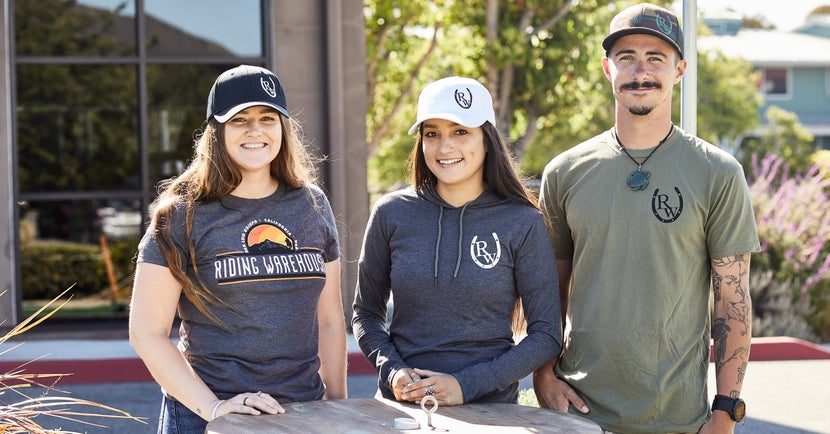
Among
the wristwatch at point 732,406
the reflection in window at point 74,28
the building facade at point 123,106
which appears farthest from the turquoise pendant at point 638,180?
the reflection in window at point 74,28

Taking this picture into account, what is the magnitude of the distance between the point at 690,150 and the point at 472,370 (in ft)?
3.28

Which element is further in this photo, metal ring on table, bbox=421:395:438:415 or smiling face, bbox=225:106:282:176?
smiling face, bbox=225:106:282:176

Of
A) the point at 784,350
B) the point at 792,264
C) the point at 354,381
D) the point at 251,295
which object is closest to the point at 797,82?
the point at 792,264

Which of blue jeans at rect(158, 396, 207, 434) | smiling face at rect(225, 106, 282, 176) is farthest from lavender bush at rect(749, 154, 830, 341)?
blue jeans at rect(158, 396, 207, 434)

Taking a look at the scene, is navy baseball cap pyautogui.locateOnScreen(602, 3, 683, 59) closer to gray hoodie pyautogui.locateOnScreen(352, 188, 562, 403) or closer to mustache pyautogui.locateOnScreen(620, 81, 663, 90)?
mustache pyautogui.locateOnScreen(620, 81, 663, 90)

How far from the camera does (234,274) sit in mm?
3402

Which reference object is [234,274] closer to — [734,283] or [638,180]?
[638,180]

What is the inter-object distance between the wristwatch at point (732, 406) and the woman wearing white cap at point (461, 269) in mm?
539

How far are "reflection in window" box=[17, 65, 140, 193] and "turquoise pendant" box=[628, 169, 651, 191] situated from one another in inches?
336

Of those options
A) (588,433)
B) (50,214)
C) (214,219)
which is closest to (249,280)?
(214,219)

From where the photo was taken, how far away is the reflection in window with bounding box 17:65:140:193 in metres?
11.4

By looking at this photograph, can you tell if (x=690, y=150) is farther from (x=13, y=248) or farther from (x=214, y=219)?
(x=13, y=248)

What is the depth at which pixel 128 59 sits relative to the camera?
11023mm

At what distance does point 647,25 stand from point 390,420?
1516 millimetres
